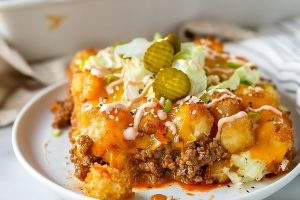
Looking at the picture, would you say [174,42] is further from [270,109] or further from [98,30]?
[98,30]

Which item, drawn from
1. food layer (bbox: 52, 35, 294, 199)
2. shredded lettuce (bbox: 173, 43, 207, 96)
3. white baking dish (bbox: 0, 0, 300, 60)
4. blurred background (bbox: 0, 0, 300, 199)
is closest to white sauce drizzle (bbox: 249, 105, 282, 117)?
food layer (bbox: 52, 35, 294, 199)

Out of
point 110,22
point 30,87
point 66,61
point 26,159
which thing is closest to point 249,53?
point 110,22

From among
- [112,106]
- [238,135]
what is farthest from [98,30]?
[238,135]

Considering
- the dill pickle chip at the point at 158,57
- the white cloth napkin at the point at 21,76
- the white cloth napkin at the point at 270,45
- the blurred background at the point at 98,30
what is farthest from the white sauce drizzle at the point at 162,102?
the white cloth napkin at the point at 21,76

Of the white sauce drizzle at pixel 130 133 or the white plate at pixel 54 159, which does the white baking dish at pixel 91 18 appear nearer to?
the white plate at pixel 54 159

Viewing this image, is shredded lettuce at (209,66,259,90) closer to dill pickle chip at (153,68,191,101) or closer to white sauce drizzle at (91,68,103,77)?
dill pickle chip at (153,68,191,101)

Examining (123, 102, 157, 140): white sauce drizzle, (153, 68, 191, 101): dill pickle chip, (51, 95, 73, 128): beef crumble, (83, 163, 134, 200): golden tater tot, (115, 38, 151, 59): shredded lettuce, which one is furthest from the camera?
(51, 95, 73, 128): beef crumble
